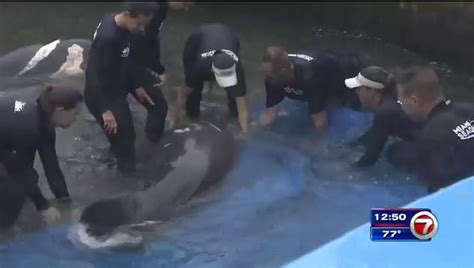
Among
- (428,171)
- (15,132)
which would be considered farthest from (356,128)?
(15,132)

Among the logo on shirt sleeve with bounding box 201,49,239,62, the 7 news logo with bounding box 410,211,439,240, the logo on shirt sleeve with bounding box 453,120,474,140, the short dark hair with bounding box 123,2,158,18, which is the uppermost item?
the short dark hair with bounding box 123,2,158,18

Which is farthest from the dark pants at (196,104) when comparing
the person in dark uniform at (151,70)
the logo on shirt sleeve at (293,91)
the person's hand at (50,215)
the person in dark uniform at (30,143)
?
the person's hand at (50,215)

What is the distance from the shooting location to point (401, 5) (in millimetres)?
5531

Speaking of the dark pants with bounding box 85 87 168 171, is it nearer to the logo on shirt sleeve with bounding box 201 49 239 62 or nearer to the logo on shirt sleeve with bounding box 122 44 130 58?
→ the logo on shirt sleeve with bounding box 122 44 130 58

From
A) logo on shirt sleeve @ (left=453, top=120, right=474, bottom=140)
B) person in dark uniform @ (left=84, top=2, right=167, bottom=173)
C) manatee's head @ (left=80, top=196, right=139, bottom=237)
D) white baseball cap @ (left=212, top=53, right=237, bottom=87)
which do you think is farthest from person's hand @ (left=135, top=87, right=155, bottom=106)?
logo on shirt sleeve @ (left=453, top=120, right=474, bottom=140)

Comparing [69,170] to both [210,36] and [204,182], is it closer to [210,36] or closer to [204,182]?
[204,182]

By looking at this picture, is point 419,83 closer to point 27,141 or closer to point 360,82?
point 360,82

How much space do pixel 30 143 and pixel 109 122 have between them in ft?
1.36

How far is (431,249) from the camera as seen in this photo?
265 cm

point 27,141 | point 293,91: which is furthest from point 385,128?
point 27,141

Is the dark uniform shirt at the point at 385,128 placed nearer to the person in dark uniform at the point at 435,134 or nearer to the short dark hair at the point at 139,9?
the person in dark uniform at the point at 435,134

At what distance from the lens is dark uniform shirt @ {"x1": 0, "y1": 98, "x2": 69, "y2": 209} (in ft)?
10.8

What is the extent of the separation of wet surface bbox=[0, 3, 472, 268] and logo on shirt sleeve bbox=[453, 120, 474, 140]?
0.20 m

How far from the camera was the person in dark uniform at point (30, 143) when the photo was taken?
3279 millimetres
